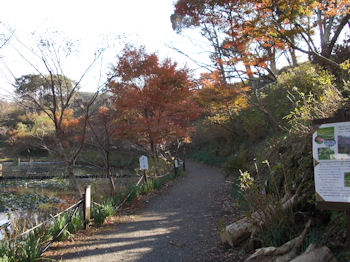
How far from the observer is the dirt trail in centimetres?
459

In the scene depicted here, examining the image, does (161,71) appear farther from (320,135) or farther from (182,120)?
(320,135)

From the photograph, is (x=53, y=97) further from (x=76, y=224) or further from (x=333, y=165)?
(x=333, y=165)

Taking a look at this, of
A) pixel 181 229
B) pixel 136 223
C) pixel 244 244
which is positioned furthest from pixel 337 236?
pixel 136 223

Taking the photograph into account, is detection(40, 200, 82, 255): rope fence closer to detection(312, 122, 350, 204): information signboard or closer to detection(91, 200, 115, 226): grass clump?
detection(91, 200, 115, 226): grass clump

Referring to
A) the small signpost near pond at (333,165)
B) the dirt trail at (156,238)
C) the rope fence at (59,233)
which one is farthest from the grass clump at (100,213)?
the small signpost near pond at (333,165)

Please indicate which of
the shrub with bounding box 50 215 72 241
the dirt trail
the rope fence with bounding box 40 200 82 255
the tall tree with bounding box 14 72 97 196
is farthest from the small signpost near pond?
the tall tree with bounding box 14 72 97 196

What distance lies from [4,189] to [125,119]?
9994mm

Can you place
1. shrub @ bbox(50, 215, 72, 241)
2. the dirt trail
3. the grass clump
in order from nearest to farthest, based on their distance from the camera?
the dirt trail < shrub @ bbox(50, 215, 72, 241) < the grass clump

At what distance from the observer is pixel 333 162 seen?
8.43 feet

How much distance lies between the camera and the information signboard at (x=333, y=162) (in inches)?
97.7

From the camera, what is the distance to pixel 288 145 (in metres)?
5.41

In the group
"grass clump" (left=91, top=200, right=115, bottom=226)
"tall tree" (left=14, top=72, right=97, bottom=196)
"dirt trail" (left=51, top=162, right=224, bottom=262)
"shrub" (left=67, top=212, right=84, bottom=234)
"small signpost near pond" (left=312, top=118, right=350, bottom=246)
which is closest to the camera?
"small signpost near pond" (left=312, top=118, right=350, bottom=246)

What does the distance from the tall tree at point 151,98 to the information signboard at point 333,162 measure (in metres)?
9.43

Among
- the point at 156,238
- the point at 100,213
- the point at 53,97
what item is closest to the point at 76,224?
the point at 100,213
